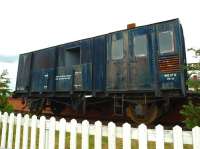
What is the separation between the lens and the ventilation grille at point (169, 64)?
9289 millimetres

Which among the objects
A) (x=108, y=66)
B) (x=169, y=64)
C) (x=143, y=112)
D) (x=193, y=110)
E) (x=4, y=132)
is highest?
(x=108, y=66)

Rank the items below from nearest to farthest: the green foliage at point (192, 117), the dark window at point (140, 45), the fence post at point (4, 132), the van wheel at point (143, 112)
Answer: the green foliage at point (192, 117) < the fence post at point (4, 132) < the van wheel at point (143, 112) < the dark window at point (140, 45)

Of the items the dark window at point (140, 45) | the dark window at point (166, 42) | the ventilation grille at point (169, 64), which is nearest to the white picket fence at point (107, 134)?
the ventilation grille at point (169, 64)

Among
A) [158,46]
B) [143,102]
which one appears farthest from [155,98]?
[158,46]

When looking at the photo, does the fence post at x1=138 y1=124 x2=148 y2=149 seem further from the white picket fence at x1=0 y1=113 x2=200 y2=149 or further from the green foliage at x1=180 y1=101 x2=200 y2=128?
the green foliage at x1=180 y1=101 x2=200 y2=128

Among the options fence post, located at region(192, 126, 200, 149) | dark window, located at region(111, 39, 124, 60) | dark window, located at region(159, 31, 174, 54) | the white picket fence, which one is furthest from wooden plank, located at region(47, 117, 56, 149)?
dark window, located at region(111, 39, 124, 60)

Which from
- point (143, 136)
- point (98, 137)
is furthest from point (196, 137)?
point (98, 137)

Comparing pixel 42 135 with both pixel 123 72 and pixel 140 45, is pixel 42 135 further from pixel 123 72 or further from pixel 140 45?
pixel 140 45

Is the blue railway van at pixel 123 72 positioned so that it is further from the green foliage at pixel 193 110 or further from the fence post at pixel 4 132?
the fence post at pixel 4 132

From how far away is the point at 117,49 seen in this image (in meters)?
11.1

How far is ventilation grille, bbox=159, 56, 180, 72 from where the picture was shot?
9.29 m

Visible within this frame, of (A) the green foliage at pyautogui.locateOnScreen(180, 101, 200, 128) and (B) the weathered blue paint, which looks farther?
(B) the weathered blue paint

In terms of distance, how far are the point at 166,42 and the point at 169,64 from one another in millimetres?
895

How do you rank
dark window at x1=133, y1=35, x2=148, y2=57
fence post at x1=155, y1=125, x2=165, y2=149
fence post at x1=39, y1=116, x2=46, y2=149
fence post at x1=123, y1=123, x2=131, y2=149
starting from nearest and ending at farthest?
fence post at x1=155, y1=125, x2=165, y2=149, fence post at x1=123, y1=123, x2=131, y2=149, fence post at x1=39, y1=116, x2=46, y2=149, dark window at x1=133, y1=35, x2=148, y2=57
